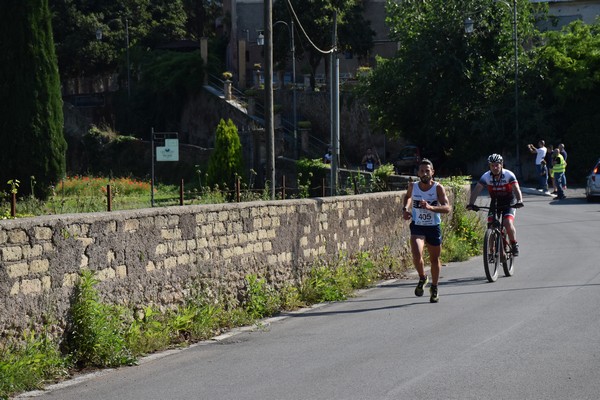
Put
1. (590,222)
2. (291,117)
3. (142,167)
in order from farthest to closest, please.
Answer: (291,117)
(142,167)
(590,222)

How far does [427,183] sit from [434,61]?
117 feet

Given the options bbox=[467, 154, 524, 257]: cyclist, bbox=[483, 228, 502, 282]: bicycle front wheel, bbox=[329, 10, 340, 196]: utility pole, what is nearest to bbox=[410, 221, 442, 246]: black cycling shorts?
bbox=[483, 228, 502, 282]: bicycle front wheel

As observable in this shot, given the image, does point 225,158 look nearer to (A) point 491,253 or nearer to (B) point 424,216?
(A) point 491,253

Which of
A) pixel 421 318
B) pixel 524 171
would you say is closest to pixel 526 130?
pixel 524 171

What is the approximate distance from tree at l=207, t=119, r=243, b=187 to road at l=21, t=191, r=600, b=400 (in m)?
26.6

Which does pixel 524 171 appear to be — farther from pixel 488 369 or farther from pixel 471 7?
pixel 488 369

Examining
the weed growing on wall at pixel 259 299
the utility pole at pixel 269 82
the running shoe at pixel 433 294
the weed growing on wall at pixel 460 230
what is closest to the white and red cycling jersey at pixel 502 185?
the weed growing on wall at pixel 460 230

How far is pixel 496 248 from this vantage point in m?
15.4

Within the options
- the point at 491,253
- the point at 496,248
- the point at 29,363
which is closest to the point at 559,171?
the point at 496,248

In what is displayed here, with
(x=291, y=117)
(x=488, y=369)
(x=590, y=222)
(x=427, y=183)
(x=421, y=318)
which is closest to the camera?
(x=488, y=369)

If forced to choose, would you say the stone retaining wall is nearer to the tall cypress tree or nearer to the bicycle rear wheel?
the bicycle rear wheel

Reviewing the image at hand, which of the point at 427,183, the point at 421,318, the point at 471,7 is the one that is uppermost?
the point at 471,7

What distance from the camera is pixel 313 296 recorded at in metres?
13.4

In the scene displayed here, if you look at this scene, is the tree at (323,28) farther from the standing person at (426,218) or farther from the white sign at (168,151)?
the standing person at (426,218)
